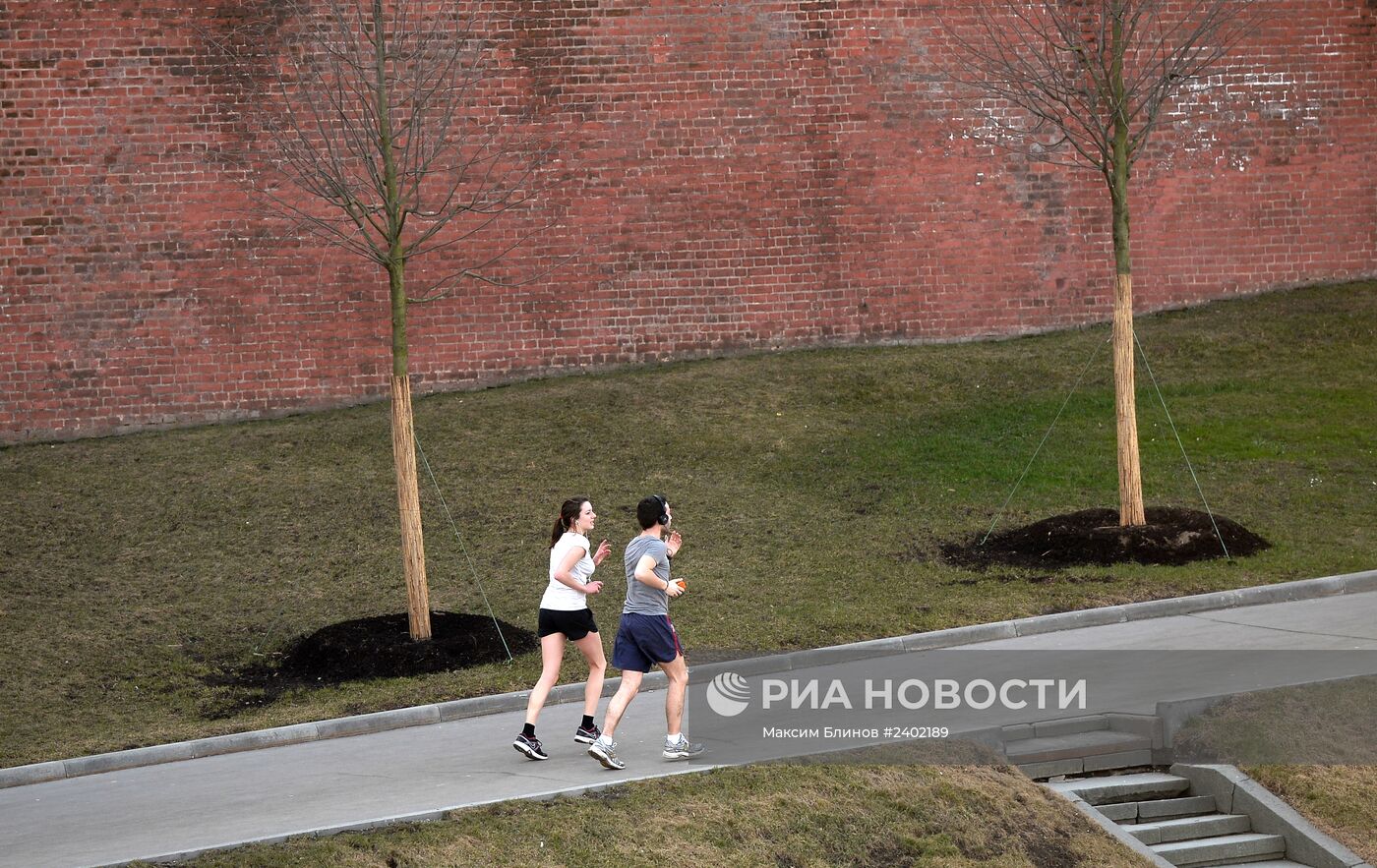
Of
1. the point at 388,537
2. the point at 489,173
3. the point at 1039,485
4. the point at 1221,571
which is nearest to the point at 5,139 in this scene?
the point at 489,173

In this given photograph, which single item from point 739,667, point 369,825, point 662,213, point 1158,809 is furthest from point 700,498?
point 369,825

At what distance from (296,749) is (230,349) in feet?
31.4

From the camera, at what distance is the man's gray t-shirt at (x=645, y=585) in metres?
7.28

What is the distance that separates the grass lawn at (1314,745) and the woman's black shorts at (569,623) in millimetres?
3339

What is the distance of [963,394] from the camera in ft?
53.6

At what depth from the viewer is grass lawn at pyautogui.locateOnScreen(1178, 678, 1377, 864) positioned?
6.94 m

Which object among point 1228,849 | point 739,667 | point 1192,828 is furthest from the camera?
point 739,667

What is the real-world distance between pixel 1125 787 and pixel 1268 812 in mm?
703

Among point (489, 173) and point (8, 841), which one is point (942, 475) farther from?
point (8, 841)

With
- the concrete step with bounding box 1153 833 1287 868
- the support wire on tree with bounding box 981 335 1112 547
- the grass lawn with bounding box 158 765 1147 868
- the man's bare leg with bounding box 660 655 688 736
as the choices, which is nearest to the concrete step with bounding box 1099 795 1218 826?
the concrete step with bounding box 1153 833 1287 868

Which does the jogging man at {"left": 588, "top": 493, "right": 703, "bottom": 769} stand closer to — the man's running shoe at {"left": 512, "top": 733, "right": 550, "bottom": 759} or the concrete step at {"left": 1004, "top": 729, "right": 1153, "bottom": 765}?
the man's running shoe at {"left": 512, "top": 733, "right": 550, "bottom": 759}

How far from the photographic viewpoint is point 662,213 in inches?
701
